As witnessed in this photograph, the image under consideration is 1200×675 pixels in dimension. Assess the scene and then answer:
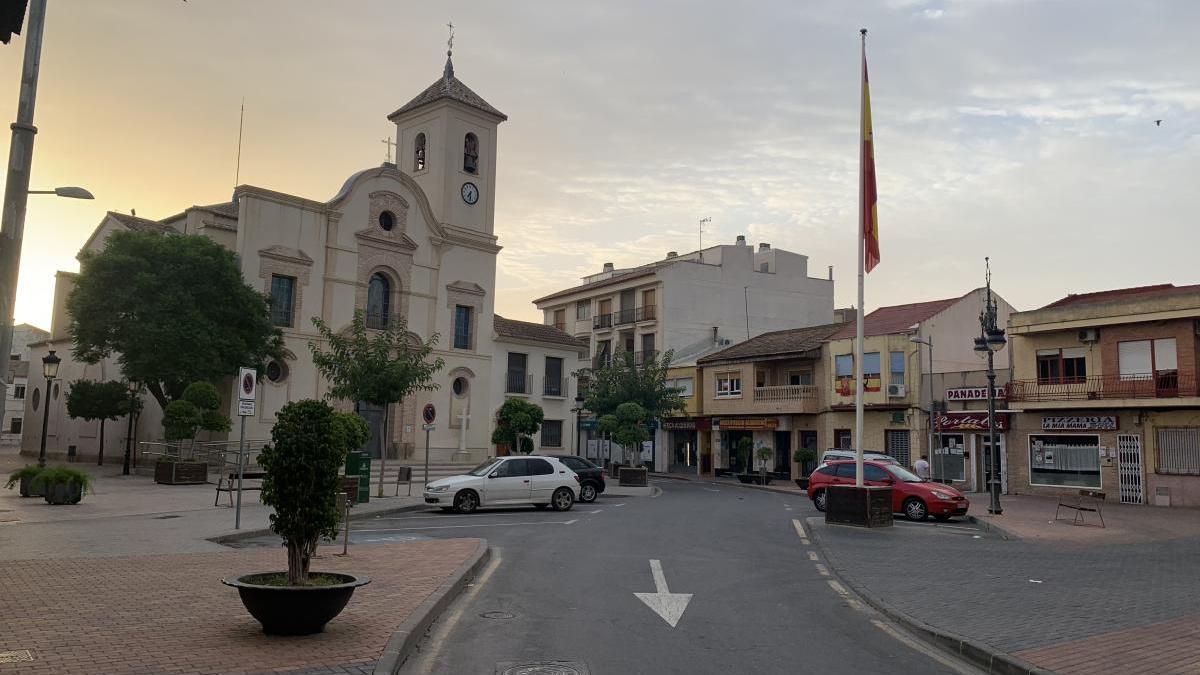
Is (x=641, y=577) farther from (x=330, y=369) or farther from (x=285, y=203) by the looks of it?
(x=285, y=203)

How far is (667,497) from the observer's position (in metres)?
30.5

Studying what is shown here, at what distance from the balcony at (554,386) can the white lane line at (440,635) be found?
35473 mm

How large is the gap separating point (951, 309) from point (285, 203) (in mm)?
30647

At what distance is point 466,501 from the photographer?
2186 cm

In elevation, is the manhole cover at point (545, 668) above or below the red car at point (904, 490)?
below

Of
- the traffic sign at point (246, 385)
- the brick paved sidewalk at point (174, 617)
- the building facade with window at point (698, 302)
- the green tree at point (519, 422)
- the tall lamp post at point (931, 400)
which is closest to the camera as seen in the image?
the brick paved sidewalk at point (174, 617)

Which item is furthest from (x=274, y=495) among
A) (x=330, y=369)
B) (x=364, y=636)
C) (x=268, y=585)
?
(x=330, y=369)

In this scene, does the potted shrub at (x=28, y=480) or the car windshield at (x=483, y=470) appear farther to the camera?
the car windshield at (x=483, y=470)

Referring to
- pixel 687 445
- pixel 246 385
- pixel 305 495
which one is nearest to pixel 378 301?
pixel 687 445

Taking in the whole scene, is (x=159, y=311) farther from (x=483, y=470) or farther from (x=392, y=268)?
(x=483, y=470)

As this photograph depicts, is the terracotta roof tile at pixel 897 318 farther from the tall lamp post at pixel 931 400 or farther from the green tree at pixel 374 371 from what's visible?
the green tree at pixel 374 371

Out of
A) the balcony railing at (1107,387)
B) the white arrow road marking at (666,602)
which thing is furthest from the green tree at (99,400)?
the balcony railing at (1107,387)

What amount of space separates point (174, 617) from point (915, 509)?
61.4 feet

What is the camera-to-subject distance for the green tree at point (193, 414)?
2727 centimetres
